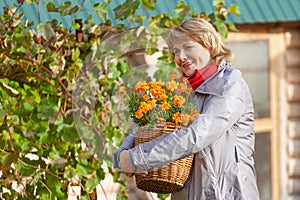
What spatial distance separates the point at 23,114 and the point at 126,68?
26.1 inches

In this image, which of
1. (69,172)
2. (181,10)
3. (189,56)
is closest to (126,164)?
(189,56)

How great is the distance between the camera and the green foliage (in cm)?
532

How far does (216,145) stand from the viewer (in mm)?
4355

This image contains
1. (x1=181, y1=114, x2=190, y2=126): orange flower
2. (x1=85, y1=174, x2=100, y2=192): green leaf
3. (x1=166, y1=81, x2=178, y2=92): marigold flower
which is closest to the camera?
(x1=181, y1=114, x2=190, y2=126): orange flower

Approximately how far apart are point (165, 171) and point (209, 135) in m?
0.29

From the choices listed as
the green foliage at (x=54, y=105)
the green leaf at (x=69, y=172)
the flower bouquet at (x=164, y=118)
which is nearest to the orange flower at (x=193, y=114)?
the flower bouquet at (x=164, y=118)

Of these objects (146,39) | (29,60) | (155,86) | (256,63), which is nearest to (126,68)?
(146,39)

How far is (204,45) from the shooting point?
4383mm

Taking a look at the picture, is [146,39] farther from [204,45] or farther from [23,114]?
[204,45]

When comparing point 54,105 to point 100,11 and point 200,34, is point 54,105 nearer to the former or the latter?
point 100,11

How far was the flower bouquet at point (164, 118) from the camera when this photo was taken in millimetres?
4328

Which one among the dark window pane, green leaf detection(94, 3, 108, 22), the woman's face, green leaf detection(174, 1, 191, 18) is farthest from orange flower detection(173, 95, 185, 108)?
the dark window pane

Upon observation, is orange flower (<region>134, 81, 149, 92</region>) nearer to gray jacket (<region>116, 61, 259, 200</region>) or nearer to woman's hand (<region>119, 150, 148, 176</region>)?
gray jacket (<region>116, 61, 259, 200</region>)

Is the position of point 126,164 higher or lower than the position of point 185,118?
lower
